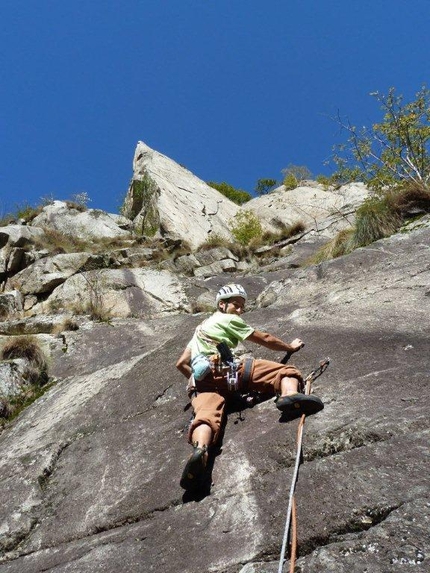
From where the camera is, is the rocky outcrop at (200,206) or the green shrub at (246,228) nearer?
the rocky outcrop at (200,206)

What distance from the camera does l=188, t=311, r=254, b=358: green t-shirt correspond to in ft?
21.5

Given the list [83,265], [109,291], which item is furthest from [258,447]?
[83,265]

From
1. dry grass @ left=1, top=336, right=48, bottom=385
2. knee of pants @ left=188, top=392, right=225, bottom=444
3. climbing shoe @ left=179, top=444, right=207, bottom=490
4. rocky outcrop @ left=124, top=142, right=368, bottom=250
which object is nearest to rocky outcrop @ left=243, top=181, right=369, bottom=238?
rocky outcrop @ left=124, top=142, right=368, bottom=250

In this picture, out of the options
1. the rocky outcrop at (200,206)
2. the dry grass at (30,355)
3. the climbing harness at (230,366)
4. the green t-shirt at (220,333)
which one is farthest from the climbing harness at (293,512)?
the rocky outcrop at (200,206)

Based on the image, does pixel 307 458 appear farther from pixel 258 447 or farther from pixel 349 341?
pixel 349 341

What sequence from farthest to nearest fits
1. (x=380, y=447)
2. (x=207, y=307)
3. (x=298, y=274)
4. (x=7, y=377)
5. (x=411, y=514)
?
(x=207, y=307) < (x=298, y=274) < (x=7, y=377) < (x=380, y=447) < (x=411, y=514)

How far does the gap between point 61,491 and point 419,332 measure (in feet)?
14.5

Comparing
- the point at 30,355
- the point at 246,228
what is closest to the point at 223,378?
the point at 30,355

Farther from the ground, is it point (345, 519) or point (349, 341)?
point (349, 341)

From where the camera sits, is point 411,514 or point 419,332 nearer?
point 411,514

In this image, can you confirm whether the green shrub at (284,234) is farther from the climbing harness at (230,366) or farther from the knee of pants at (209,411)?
the knee of pants at (209,411)

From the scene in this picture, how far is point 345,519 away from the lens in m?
4.01

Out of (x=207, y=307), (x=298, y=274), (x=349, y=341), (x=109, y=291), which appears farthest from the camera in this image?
(x=109, y=291)

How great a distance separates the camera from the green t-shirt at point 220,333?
655 centimetres
